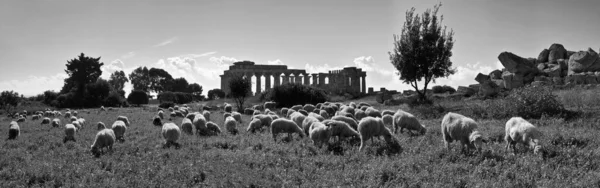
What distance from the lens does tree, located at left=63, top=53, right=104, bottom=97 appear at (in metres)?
75.5

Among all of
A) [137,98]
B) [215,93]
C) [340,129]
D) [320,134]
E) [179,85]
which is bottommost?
[320,134]

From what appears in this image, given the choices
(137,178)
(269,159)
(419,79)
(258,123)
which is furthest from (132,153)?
(419,79)

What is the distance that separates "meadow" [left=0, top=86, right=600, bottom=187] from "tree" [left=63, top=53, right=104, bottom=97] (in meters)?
68.5

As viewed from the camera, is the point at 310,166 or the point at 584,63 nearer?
the point at 310,166

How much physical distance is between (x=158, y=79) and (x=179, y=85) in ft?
19.4

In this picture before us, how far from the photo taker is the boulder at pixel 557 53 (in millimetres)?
48531

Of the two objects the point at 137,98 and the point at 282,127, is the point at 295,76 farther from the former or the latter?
the point at 282,127

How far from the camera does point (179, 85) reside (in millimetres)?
103875

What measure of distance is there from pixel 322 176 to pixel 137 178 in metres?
4.46

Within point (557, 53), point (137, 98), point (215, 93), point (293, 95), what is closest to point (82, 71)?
point (137, 98)

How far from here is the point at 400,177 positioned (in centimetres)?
940

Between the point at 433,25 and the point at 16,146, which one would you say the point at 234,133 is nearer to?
the point at 16,146

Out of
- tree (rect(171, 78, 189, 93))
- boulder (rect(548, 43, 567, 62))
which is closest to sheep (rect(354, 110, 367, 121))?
boulder (rect(548, 43, 567, 62))

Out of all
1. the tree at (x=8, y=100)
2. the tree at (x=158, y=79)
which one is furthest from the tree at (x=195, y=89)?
the tree at (x=8, y=100)
